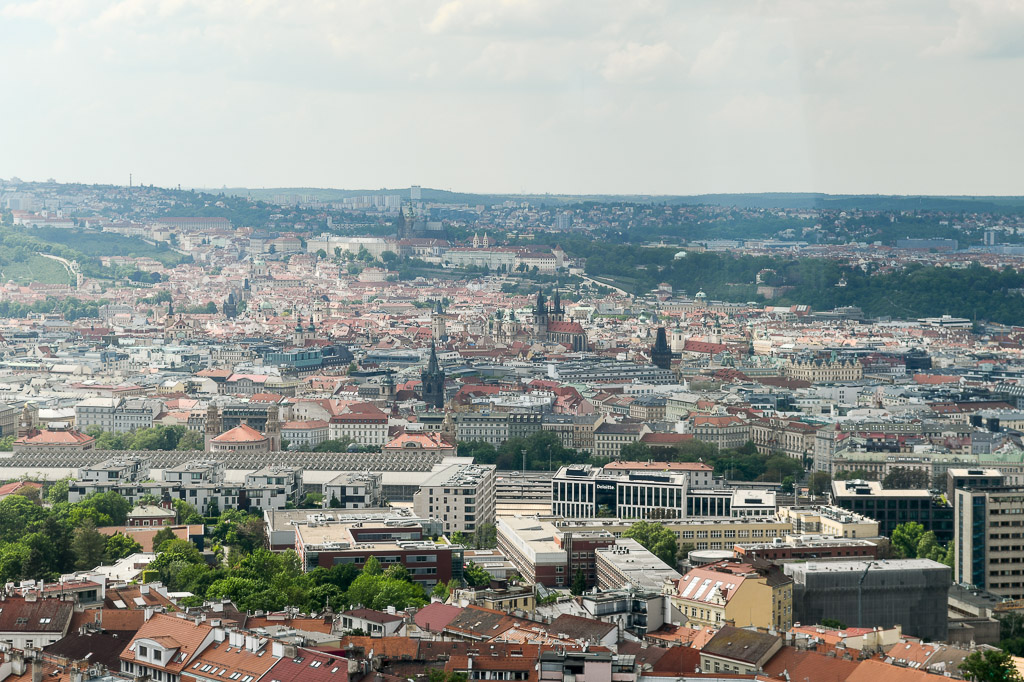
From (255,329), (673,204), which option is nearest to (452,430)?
(255,329)

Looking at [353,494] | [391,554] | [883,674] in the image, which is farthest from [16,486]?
[883,674]

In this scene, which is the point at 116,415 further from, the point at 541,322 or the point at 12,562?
the point at 541,322

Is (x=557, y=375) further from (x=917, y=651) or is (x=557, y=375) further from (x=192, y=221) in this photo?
(x=192, y=221)

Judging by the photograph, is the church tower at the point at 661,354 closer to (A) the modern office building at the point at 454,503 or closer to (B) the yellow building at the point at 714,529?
(A) the modern office building at the point at 454,503

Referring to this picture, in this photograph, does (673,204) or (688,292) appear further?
(673,204)

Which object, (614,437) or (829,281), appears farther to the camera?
(829,281)


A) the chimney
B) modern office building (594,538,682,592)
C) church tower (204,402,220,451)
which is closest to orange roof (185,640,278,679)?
the chimney

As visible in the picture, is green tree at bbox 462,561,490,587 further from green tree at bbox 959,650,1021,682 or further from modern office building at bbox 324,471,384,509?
green tree at bbox 959,650,1021,682
